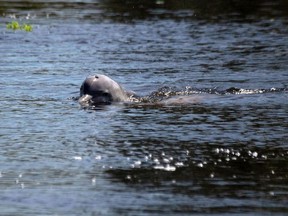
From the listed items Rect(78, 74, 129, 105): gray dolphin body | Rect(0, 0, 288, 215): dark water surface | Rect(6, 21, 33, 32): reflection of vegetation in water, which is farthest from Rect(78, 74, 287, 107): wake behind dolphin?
Rect(6, 21, 33, 32): reflection of vegetation in water

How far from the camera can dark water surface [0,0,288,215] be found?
8.15 metres

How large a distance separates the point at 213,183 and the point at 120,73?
23.4 ft

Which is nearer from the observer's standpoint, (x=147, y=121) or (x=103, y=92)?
(x=147, y=121)

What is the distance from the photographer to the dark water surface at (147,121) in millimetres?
8148

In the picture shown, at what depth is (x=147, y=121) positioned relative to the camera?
38.4ft

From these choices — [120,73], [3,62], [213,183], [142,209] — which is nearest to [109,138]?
[213,183]

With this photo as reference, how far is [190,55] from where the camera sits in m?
17.6

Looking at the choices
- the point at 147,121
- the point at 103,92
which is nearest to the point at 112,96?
the point at 103,92

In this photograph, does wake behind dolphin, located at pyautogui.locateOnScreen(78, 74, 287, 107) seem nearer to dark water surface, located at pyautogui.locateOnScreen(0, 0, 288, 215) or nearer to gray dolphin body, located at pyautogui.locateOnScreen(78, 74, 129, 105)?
gray dolphin body, located at pyautogui.locateOnScreen(78, 74, 129, 105)

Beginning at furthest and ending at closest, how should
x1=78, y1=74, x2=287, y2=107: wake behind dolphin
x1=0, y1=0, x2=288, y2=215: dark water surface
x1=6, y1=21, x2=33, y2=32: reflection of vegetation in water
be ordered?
x1=6, y1=21, x2=33, y2=32: reflection of vegetation in water < x1=78, y1=74, x2=287, y2=107: wake behind dolphin < x1=0, y1=0, x2=288, y2=215: dark water surface

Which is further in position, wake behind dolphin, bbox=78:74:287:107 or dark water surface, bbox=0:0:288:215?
wake behind dolphin, bbox=78:74:287:107

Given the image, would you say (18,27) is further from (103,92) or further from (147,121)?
(147,121)

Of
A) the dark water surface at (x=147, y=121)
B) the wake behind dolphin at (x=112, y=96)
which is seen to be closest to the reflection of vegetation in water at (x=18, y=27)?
the dark water surface at (x=147, y=121)

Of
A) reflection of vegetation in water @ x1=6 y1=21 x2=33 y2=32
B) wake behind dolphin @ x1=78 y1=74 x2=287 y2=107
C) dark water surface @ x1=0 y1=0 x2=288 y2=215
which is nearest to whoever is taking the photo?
dark water surface @ x1=0 y1=0 x2=288 y2=215
